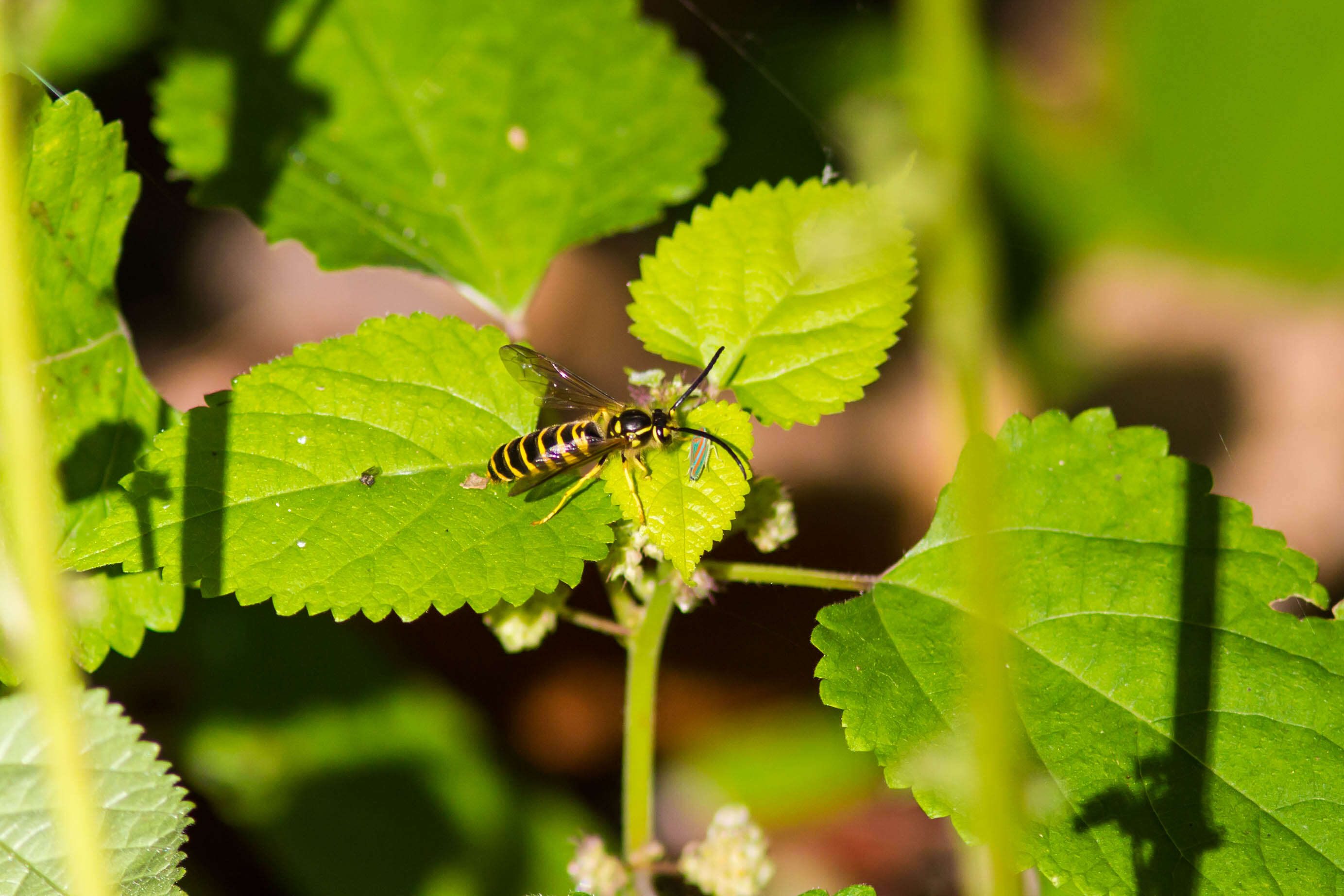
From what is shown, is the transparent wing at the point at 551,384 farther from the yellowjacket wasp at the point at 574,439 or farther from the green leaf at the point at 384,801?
the green leaf at the point at 384,801

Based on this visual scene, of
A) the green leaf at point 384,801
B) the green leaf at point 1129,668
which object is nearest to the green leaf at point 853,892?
the green leaf at point 1129,668

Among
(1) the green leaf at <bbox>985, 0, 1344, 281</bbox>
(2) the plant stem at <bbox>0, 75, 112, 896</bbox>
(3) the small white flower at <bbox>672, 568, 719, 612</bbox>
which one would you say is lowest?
(2) the plant stem at <bbox>0, 75, 112, 896</bbox>

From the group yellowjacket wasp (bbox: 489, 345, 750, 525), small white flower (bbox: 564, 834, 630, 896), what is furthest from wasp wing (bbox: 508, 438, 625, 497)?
small white flower (bbox: 564, 834, 630, 896)

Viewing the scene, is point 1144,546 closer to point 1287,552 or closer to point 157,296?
point 1287,552

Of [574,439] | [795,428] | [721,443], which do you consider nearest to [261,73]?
[574,439]

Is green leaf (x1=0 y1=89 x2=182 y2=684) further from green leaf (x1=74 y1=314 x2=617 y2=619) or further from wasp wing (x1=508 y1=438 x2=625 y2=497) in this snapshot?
wasp wing (x1=508 y1=438 x2=625 y2=497)

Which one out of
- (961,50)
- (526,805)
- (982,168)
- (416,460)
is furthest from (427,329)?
(982,168)
